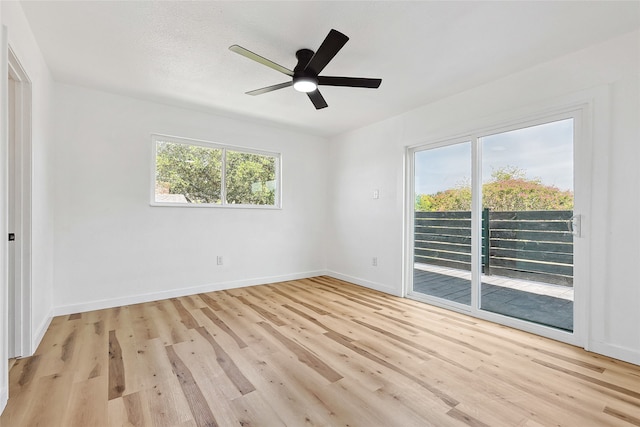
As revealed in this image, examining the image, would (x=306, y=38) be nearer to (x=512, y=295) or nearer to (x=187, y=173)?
(x=187, y=173)

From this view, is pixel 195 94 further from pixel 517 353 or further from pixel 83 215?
pixel 517 353

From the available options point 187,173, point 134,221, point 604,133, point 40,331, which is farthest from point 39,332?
point 604,133

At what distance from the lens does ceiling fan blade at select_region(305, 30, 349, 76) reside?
1827 mm

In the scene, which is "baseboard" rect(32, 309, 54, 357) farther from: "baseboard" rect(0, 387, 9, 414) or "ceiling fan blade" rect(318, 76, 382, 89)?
"ceiling fan blade" rect(318, 76, 382, 89)

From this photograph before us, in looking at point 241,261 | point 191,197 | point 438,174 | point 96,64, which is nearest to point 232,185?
point 191,197

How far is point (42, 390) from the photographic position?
5.83ft

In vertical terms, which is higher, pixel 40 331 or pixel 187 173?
pixel 187 173

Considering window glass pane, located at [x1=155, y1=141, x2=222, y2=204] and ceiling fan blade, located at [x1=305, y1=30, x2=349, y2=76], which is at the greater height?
ceiling fan blade, located at [x1=305, y1=30, x2=349, y2=76]

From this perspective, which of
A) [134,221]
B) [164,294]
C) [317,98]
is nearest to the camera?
[317,98]

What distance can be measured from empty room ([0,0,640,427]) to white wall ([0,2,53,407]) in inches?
1.5

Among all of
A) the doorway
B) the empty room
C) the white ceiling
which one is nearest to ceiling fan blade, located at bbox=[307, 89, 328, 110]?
the empty room

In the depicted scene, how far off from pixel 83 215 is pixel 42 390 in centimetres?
201

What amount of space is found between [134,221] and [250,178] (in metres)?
1.65

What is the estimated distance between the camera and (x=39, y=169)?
8.30 ft
